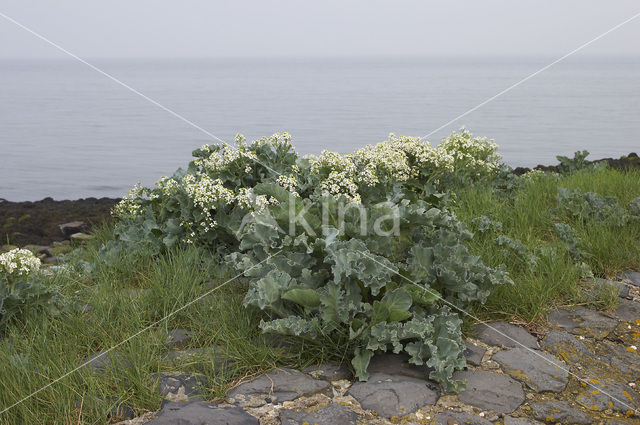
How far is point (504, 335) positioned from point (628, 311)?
1.18 metres

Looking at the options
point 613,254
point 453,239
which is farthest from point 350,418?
point 613,254

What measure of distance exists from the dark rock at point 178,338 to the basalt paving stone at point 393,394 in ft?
3.58

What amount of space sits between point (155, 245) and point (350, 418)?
2574 mm

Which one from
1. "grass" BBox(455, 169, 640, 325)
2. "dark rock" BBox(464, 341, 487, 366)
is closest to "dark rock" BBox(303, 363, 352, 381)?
"dark rock" BBox(464, 341, 487, 366)

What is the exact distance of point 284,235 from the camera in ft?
13.6

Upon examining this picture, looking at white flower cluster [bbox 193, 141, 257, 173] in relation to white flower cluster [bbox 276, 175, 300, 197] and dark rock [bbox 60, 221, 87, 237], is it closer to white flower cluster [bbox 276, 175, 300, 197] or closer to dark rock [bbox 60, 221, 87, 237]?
white flower cluster [bbox 276, 175, 300, 197]

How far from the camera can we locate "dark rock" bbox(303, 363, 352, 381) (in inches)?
135

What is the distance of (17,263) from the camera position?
13.2 ft

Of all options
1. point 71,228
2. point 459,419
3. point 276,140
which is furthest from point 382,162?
point 71,228

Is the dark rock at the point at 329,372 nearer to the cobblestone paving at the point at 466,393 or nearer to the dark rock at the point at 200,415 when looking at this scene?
the cobblestone paving at the point at 466,393

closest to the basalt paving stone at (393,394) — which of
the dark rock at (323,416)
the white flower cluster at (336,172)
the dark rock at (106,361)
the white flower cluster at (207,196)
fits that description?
the dark rock at (323,416)

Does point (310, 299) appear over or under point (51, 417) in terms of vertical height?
over

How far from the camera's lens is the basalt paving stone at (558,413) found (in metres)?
3.20

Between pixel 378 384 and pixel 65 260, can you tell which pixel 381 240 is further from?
pixel 65 260
